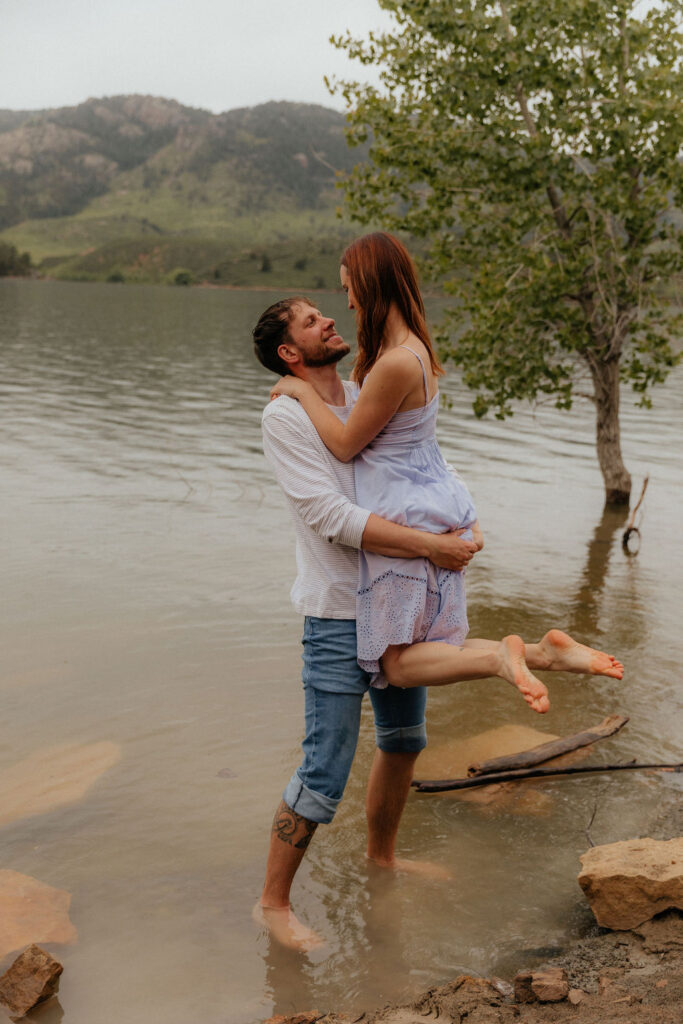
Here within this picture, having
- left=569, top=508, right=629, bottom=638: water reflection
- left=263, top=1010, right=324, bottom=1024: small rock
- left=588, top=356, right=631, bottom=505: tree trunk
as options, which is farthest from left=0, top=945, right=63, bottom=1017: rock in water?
left=588, top=356, right=631, bottom=505: tree trunk

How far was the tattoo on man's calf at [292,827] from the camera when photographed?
4051mm

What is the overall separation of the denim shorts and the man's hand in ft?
1.47

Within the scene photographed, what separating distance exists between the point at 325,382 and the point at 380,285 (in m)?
0.49

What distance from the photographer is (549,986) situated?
139 inches

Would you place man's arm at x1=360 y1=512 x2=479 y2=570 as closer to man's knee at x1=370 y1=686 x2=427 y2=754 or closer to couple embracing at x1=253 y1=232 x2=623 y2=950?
couple embracing at x1=253 y1=232 x2=623 y2=950

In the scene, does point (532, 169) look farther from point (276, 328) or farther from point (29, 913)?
point (29, 913)

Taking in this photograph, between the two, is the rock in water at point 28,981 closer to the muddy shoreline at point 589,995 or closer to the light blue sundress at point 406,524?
the muddy shoreline at point 589,995

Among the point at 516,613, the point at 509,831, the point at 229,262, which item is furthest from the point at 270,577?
the point at 229,262

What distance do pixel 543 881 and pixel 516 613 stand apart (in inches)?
195

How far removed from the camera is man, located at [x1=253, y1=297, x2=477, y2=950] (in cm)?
384

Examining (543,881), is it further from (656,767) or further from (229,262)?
(229,262)

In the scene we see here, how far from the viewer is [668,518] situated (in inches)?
575

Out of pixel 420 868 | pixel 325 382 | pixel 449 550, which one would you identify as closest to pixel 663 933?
pixel 420 868

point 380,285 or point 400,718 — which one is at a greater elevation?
point 380,285
